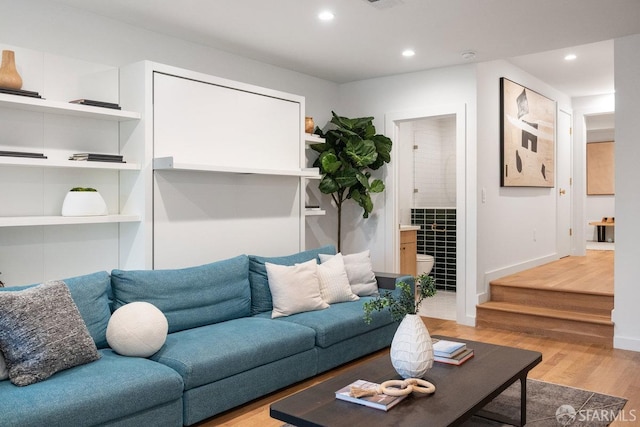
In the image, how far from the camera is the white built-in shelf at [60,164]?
9.89 ft

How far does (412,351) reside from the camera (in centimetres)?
237

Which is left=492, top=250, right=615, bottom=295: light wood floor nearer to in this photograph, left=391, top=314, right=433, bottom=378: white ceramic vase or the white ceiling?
the white ceiling

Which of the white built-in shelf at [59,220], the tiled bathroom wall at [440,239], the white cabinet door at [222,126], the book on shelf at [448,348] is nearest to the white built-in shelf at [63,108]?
the white cabinet door at [222,126]

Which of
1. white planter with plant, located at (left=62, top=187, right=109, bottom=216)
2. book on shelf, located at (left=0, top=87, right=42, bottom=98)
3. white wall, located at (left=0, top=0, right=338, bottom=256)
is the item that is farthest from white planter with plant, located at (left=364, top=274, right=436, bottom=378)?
white wall, located at (left=0, top=0, right=338, bottom=256)

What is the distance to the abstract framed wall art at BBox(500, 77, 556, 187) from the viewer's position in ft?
18.5

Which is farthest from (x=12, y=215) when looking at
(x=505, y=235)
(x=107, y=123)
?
(x=505, y=235)

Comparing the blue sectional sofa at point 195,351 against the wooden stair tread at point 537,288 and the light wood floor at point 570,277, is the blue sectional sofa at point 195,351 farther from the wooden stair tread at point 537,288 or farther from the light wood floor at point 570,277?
the light wood floor at point 570,277

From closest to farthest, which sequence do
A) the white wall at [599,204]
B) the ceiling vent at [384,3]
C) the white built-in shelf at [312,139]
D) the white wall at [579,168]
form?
the ceiling vent at [384,3], the white built-in shelf at [312,139], the white wall at [579,168], the white wall at [599,204]

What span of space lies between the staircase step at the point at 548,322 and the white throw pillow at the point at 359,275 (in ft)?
4.48

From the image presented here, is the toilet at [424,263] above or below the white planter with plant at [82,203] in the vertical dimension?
below

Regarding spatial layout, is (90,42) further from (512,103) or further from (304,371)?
(512,103)

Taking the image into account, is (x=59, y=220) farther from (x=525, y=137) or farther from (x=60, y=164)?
(x=525, y=137)

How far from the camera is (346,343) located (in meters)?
3.75

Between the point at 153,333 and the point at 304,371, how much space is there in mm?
1096
